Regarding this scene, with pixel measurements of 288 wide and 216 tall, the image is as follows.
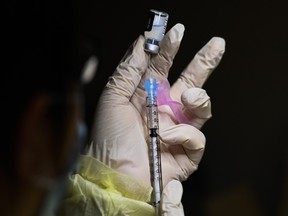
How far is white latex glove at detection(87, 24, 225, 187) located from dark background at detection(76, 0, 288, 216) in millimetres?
230

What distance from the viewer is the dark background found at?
1.57 meters

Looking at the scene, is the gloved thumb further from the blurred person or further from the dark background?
the blurred person

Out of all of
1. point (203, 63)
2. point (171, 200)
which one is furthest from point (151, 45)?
point (171, 200)

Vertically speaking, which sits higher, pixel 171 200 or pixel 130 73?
pixel 130 73

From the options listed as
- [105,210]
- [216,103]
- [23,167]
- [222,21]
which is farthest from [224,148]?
[23,167]

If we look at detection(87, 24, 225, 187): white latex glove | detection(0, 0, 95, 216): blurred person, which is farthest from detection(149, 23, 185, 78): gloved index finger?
detection(0, 0, 95, 216): blurred person

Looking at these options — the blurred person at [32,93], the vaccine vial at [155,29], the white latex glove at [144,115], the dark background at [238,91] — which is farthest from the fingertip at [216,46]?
the blurred person at [32,93]

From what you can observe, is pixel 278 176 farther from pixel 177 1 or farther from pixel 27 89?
pixel 27 89

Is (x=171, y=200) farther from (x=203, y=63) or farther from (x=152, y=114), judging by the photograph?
(x=203, y=63)

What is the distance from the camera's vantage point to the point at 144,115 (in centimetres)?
134

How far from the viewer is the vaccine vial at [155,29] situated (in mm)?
1284

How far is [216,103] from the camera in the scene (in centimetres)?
159

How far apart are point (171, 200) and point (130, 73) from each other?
12.0 inches

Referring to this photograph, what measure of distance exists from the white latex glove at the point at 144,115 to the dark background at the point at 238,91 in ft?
0.76
